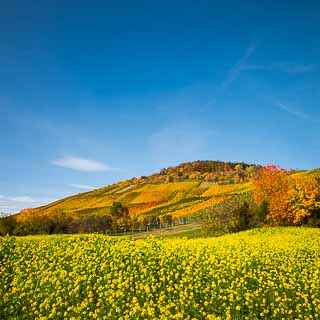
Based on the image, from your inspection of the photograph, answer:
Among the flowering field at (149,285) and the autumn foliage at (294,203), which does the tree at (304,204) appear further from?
the flowering field at (149,285)

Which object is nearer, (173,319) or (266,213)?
(173,319)

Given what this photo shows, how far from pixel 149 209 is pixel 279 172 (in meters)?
82.8

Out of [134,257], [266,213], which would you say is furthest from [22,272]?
[266,213]

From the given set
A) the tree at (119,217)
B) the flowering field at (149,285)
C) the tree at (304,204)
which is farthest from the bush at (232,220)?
the tree at (119,217)

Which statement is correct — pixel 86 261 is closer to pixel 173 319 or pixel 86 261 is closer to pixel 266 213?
pixel 173 319

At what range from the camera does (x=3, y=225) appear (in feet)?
167

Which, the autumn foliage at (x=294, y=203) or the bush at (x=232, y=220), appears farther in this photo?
the autumn foliage at (x=294, y=203)

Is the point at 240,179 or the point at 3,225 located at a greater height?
the point at 240,179

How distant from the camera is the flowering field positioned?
9719mm

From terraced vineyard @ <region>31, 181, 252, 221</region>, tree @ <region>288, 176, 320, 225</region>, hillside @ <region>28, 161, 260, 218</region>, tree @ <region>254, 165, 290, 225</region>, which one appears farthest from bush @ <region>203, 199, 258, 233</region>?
terraced vineyard @ <region>31, 181, 252, 221</region>

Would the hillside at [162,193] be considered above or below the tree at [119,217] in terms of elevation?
above

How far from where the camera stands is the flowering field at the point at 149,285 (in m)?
9.72

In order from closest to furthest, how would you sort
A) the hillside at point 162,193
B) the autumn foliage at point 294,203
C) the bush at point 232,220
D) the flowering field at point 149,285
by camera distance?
the flowering field at point 149,285
the bush at point 232,220
the autumn foliage at point 294,203
the hillside at point 162,193

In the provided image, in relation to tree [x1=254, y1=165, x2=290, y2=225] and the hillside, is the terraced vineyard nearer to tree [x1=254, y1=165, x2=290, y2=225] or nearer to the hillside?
the hillside
